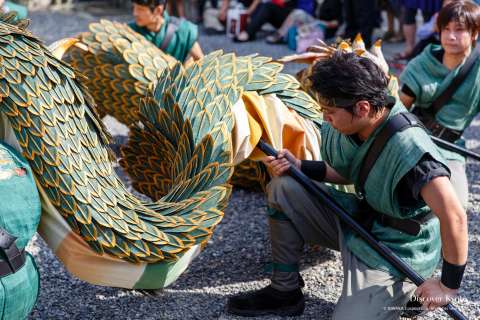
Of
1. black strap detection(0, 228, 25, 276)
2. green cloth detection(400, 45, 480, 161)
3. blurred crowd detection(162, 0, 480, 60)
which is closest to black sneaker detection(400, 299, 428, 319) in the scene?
green cloth detection(400, 45, 480, 161)

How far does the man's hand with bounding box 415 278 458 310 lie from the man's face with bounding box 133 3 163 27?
2.51 meters

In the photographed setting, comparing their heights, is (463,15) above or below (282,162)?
above

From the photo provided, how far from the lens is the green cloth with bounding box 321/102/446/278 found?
7.51 feet

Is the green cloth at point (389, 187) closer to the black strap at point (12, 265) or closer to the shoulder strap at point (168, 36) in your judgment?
the black strap at point (12, 265)

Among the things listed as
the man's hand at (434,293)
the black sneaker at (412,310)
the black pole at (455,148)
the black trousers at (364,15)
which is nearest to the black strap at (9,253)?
the man's hand at (434,293)

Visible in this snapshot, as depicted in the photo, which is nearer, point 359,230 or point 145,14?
point 359,230

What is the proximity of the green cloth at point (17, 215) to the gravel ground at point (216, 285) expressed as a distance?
663mm

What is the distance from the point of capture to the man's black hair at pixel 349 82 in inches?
89.4

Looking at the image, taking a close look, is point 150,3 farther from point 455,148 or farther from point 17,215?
point 17,215

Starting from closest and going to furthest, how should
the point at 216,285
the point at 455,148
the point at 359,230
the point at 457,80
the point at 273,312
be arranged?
the point at 359,230
the point at 273,312
the point at 216,285
the point at 455,148
the point at 457,80

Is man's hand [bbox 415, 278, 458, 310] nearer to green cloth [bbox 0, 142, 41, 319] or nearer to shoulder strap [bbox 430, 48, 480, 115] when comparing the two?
green cloth [bbox 0, 142, 41, 319]

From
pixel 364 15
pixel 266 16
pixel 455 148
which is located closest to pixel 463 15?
pixel 455 148

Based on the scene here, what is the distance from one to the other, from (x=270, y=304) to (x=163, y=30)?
6.87 feet

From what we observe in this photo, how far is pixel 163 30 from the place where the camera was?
429cm
